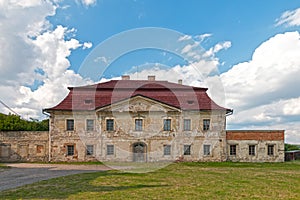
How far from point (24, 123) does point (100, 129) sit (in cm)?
1044

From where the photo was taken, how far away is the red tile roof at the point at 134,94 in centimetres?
2792

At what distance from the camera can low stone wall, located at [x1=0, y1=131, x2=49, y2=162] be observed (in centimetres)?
2744

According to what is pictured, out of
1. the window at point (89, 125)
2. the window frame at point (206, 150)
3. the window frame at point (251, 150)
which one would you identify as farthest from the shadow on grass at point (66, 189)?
the window frame at point (251, 150)

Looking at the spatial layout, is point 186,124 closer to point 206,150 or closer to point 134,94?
point 206,150

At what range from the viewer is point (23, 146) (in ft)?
90.6

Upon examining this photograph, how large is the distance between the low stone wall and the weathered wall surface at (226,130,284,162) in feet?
50.9

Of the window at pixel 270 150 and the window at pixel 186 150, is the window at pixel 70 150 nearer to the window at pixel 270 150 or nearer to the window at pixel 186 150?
the window at pixel 186 150

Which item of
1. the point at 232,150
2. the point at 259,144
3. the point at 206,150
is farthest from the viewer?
the point at 232,150

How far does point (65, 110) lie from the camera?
27438mm

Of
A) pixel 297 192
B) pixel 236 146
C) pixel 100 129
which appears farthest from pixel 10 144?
pixel 297 192

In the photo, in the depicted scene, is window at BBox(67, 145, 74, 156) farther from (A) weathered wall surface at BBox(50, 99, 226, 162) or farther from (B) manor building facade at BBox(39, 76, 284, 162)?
(A) weathered wall surface at BBox(50, 99, 226, 162)

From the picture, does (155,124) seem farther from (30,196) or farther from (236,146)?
(30,196)

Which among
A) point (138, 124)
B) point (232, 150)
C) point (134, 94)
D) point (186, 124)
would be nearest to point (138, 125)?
point (138, 124)

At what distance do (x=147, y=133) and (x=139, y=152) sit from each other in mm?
1735
